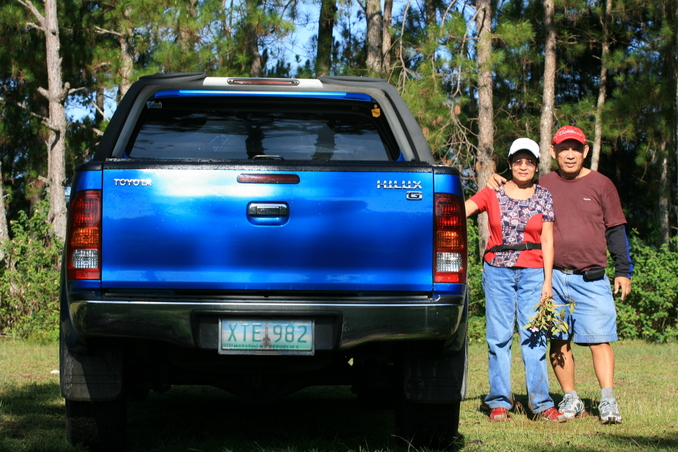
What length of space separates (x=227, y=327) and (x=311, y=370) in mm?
579

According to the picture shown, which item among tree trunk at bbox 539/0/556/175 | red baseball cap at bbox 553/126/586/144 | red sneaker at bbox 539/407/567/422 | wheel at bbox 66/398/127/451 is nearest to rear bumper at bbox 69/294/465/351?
wheel at bbox 66/398/127/451

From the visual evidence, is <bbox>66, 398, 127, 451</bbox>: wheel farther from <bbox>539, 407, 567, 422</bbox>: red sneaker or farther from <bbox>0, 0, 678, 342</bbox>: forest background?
<bbox>0, 0, 678, 342</bbox>: forest background

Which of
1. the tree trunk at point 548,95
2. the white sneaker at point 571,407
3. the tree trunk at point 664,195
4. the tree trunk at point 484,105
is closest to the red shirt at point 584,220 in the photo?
the white sneaker at point 571,407

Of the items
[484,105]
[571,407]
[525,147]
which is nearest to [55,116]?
[484,105]

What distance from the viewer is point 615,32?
22234mm

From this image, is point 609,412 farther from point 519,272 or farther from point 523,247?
point 523,247

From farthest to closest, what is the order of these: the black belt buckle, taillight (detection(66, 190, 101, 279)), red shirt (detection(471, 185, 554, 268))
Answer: the black belt buckle, red shirt (detection(471, 185, 554, 268)), taillight (detection(66, 190, 101, 279))

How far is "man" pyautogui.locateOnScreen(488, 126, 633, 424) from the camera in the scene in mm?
5016

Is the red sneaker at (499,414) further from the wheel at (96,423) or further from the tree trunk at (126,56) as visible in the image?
the tree trunk at (126,56)

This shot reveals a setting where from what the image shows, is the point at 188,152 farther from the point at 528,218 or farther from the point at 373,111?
the point at 528,218

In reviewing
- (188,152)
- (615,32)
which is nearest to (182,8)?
(188,152)

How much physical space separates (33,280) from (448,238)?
8910mm

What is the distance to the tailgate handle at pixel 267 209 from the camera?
3221 mm

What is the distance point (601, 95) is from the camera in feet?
72.5
